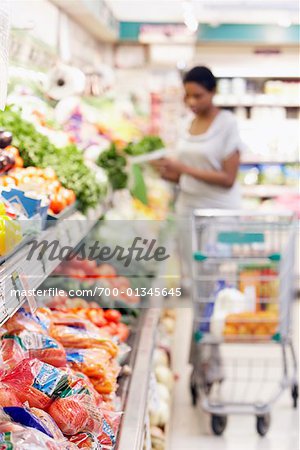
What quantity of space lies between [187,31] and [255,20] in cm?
76

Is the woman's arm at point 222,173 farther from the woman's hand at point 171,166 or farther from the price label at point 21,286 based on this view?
the price label at point 21,286

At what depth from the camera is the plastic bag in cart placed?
86.4 inches

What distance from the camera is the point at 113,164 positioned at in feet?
16.7

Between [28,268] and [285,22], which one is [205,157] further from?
[285,22]

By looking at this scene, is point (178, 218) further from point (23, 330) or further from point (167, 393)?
point (23, 330)

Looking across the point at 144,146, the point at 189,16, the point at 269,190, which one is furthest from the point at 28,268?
the point at 269,190

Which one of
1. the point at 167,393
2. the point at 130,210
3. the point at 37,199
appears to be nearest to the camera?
the point at 37,199

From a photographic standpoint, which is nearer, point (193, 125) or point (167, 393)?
point (167, 393)

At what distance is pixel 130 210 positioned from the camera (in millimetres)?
5340

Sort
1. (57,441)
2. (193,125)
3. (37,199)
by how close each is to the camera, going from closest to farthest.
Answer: (57,441) → (37,199) → (193,125)

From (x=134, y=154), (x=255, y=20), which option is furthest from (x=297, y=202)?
(x=134, y=154)

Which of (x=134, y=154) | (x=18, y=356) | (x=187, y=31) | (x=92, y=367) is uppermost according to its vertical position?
(x=187, y=31)

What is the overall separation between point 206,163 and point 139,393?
223 centimetres

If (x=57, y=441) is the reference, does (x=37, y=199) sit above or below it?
above
